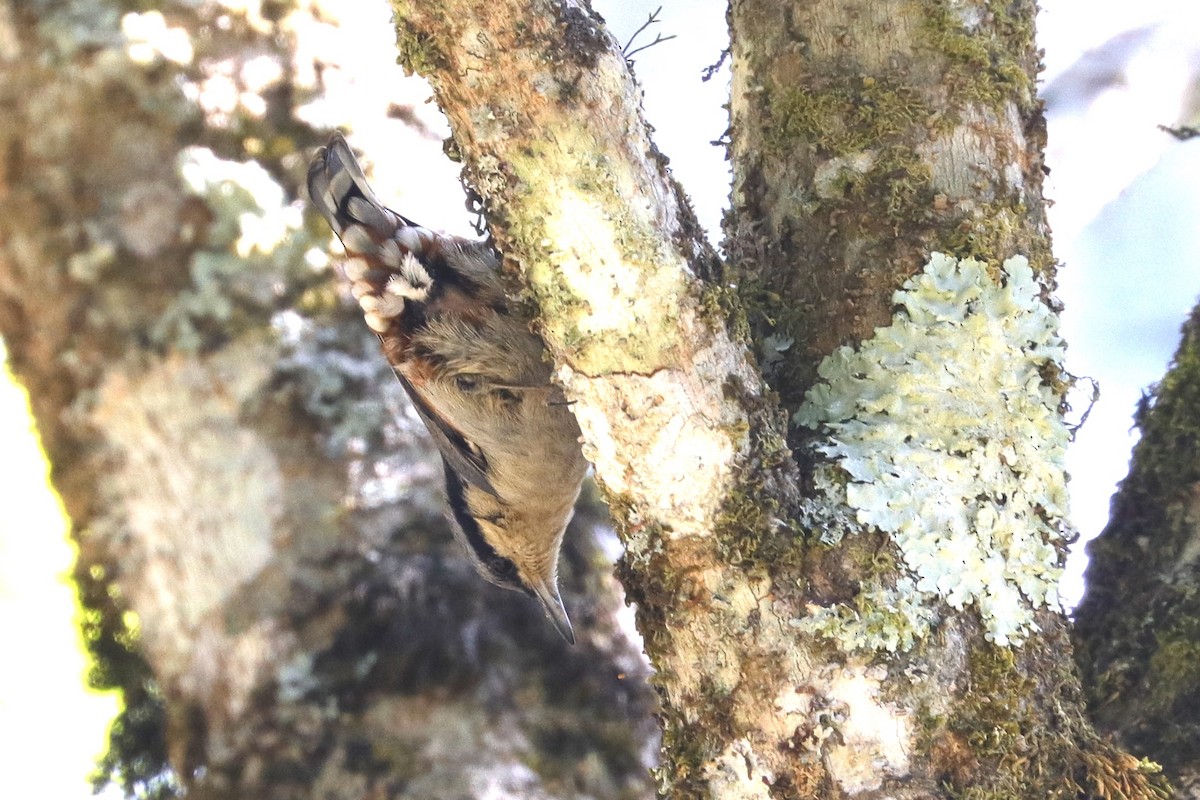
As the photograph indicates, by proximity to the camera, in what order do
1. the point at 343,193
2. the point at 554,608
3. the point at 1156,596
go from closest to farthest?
the point at 1156,596
the point at 343,193
the point at 554,608

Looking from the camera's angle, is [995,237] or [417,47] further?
[995,237]

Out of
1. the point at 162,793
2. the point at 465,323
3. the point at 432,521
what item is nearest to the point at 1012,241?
the point at 465,323

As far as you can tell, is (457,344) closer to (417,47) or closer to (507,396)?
(507,396)

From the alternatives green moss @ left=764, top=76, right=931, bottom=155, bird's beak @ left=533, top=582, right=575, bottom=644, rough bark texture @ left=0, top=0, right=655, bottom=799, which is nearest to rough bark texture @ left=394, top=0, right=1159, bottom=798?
green moss @ left=764, top=76, right=931, bottom=155

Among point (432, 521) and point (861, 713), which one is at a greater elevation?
point (432, 521)

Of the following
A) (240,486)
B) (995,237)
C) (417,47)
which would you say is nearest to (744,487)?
(995,237)

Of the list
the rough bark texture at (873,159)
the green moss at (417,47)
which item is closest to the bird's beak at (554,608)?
the rough bark texture at (873,159)

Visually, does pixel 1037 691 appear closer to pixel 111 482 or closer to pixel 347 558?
pixel 347 558
